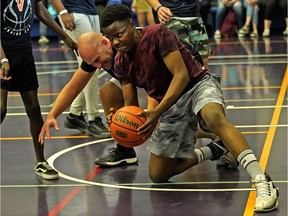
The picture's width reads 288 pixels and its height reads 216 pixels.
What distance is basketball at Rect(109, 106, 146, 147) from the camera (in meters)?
5.80

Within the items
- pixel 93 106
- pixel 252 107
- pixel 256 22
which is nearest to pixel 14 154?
pixel 93 106

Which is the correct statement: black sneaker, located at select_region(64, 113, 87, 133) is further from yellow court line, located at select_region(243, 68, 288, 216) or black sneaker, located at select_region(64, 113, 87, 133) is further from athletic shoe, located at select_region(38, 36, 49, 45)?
athletic shoe, located at select_region(38, 36, 49, 45)

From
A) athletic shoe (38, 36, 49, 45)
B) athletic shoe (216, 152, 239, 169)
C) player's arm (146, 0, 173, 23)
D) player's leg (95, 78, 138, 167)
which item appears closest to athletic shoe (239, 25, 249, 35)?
athletic shoe (38, 36, 49, 45)

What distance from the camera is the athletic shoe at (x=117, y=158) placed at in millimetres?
6730

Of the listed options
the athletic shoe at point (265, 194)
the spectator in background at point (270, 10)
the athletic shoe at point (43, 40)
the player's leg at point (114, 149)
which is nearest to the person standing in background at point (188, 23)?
the player's leg at point (114, 149)

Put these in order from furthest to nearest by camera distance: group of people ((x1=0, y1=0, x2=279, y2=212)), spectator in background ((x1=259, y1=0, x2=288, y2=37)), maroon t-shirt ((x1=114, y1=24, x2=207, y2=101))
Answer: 1. spectator in background ((x1=259, y1=0, x2=288, y2=37))
2. maroon t-shirt ((x1=114, y1=24, x2=207, y2=101))
3. group of people ((x1=0, y1=0, x2=279, y2=212))

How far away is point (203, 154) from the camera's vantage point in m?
6.36

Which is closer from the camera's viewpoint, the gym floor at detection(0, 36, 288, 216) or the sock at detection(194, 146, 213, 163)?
the gym floor at detection(0, 36, 288, 216)

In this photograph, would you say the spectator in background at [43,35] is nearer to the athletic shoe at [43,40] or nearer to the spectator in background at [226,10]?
the athletic shoe at [43,40]

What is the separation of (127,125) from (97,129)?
6.90 feet

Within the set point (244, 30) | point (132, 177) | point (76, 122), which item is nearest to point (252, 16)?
point (244, 30)

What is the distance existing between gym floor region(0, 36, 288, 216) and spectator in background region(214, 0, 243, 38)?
6.69m

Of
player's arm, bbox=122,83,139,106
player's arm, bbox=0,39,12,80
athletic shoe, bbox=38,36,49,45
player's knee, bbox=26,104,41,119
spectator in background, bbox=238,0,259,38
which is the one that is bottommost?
athletic shoe, bbox=38,36,49,45

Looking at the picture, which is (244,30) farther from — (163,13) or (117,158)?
(117,158)
